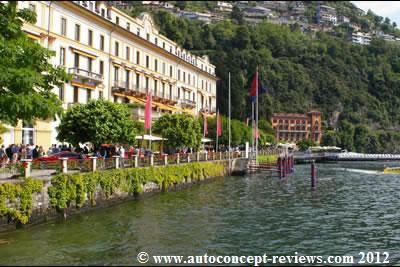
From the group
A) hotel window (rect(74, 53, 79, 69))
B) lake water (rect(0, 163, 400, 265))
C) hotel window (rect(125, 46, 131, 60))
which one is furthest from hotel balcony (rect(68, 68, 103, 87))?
lake water (rect(0, 163, 400, 265))

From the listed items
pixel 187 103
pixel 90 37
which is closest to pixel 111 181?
pixel 90 37

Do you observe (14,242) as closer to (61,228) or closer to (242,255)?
(61,228)

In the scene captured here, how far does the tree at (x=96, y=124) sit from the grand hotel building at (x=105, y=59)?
26.0ft

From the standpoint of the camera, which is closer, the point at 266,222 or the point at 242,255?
the point at 242,255

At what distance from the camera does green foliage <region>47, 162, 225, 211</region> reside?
819 inches

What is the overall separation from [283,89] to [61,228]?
6190 inches

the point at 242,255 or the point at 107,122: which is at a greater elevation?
the point at 107,122

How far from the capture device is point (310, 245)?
17.3m

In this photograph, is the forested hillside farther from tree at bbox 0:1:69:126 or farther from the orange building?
tree at bbox 0:1:69:126

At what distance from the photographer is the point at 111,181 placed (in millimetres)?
25344

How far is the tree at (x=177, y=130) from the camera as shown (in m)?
42.4

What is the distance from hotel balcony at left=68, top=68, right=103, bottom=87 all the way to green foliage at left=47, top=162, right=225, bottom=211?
46.6 ft

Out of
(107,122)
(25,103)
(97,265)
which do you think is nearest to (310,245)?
(97,265)

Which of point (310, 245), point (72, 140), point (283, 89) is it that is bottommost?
point (310, 245)
